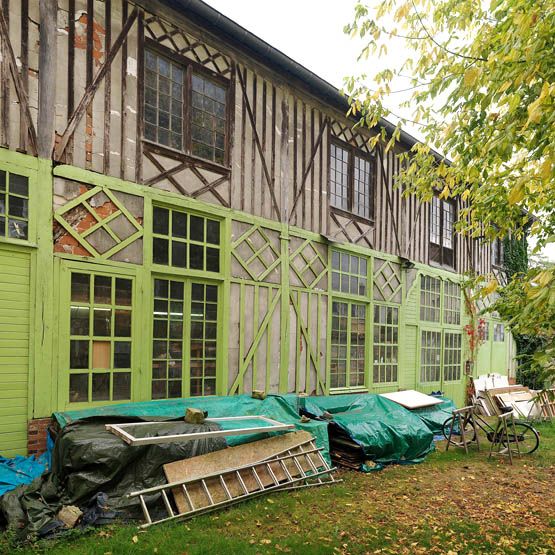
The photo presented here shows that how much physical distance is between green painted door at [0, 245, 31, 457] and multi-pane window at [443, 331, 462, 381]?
1203 centimetres

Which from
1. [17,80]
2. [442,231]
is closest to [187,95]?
[17,80]

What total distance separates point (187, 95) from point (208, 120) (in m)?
0.56

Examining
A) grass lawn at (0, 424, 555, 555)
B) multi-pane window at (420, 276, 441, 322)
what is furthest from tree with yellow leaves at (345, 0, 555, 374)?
multi-pane window at (420, 276, 441, 322)

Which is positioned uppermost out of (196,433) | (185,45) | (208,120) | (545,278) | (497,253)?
(185,45)

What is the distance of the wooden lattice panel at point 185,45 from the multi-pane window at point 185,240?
262cm

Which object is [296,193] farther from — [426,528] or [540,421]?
[540,421]

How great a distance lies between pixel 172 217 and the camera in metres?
7.75

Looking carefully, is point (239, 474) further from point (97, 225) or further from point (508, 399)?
point (508, 399)

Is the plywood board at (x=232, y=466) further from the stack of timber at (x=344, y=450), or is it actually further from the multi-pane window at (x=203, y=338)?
the multi-pane window at (x=203, y=338)

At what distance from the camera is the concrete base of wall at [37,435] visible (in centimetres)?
602

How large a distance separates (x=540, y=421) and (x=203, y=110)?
1189 cm

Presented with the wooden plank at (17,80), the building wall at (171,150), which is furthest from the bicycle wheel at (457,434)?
the wooden plank at (17,80)

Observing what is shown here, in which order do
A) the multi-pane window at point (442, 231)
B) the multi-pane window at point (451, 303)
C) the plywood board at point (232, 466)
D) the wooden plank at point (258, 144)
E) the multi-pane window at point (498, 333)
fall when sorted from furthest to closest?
the multi-pane window at point (498, 333) → the multi-pane window at point (451, 303) → the multi-pane window at point (442, 231) → the wooden plank at point (258, 144) → the plywood board at point (232, 466)

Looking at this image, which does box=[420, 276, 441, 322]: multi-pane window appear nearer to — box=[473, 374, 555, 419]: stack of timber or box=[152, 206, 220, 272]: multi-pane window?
box=[473, 374, 555, 419]: stack of timber
